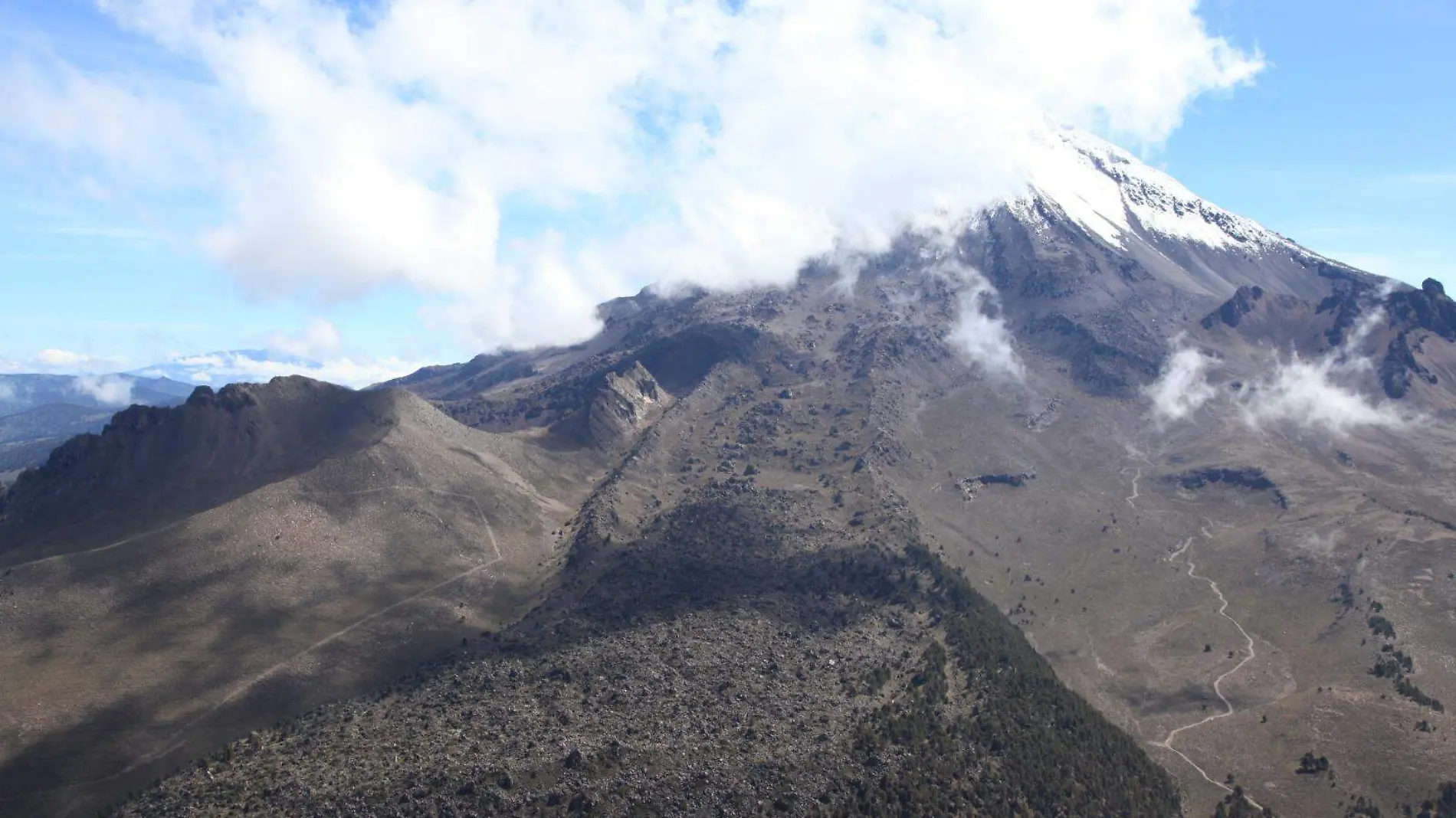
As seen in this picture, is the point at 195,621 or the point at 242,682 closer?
the point at 242,682

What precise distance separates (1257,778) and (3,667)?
188880 millimetres

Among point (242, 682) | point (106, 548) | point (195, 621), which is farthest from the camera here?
point (106, 548)

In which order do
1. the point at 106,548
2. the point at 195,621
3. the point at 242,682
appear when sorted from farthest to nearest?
the point at 106,548, the point at 195,621, the point at 242,682

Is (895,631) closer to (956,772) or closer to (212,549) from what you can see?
(956,772)

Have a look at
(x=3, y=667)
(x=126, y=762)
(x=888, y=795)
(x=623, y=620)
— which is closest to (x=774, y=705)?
(x=888, y=795)

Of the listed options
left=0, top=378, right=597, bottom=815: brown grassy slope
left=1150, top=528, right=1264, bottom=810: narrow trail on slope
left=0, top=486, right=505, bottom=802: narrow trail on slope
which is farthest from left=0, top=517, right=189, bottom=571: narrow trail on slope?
left=1150, top=528, right=1264, bottom=810: narrow trail on slope

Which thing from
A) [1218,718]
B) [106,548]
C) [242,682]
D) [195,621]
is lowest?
[1218,718]

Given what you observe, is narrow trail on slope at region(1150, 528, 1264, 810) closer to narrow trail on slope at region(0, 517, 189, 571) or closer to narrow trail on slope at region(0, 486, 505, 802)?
narrow trail on slope at region(0, 486, 505, 802)

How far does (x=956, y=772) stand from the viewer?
136m

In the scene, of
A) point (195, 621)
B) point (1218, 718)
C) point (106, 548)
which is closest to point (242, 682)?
point (195, 621)

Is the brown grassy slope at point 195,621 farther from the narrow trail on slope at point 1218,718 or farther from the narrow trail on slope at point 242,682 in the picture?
the narrow trail on slope at point 1218,718

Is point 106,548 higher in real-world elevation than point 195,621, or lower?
higher

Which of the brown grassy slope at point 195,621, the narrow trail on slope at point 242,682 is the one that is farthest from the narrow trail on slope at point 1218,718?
the narrow trail on slope at point 242,682

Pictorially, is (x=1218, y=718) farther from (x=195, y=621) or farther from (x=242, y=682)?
(x=195, y=621)
